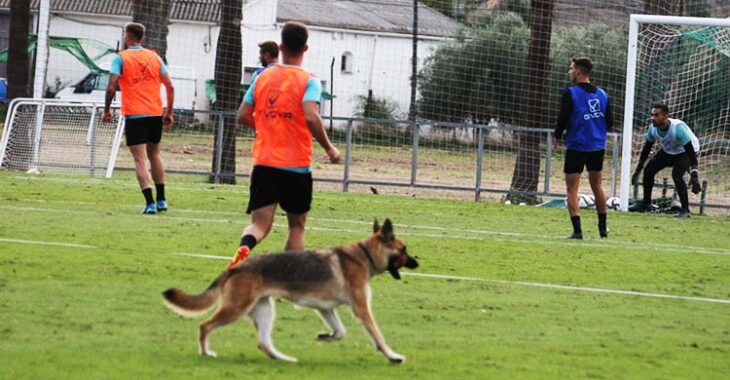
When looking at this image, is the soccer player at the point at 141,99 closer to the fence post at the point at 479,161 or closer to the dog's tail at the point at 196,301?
→ the dog's tail at the point at 196,301

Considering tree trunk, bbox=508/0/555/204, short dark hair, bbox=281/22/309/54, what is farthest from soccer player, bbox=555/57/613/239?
tree trunk, bbox=508/0/555/204

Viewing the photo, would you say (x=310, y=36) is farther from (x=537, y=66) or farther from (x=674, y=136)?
(x=674, y=136)

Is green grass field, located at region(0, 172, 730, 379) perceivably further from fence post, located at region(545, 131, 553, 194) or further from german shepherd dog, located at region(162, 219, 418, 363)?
fence post, located at region(545, 131, 553, 194)

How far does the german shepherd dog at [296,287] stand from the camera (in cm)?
786

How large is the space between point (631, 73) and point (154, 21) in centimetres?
1773

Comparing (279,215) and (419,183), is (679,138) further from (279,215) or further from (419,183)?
(279,215)

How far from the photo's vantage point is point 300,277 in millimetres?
8016

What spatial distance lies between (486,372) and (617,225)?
1226 centimetres

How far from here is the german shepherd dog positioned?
7859 mm

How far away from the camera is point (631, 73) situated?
22859mm

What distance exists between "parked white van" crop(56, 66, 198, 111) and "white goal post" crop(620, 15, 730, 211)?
2944 cm

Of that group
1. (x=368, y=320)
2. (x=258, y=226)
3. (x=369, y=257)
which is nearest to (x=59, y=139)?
(x=258, y=226)

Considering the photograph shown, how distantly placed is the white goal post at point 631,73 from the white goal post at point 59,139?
30.0 feet

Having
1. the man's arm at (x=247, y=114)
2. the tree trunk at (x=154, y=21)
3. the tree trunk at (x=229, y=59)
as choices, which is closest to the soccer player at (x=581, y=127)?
the man's arm at (x=247, y=114)
